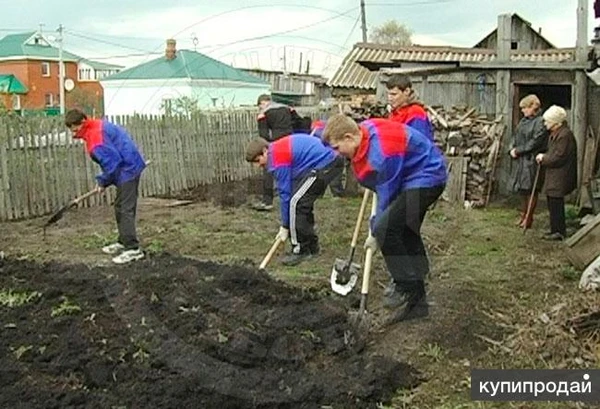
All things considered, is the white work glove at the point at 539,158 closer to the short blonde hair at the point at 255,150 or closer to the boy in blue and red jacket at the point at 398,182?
the short blonde hair at the point at 255,150

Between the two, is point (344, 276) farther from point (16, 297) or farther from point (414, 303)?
point (16, 297)

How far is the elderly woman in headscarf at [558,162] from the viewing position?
8.89 m

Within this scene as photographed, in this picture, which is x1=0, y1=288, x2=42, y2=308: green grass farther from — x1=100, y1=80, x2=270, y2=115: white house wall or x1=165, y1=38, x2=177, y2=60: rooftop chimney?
x1=100, y1=80, x2=270, y2=115: white house wall

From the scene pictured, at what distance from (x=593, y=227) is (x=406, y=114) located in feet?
6.24

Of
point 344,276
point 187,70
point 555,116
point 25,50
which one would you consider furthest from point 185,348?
point 25,50

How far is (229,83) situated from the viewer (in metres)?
25.4

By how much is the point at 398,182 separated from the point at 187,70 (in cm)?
1652

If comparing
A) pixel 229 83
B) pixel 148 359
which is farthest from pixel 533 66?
pixel 229 83

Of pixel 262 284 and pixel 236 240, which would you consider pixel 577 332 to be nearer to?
pixel 262 284

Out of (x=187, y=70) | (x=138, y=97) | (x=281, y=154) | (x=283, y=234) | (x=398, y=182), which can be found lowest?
(x=283, y=234)

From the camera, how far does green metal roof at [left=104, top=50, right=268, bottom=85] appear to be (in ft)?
70.7

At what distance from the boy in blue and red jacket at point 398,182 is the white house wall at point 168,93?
52.5 ft

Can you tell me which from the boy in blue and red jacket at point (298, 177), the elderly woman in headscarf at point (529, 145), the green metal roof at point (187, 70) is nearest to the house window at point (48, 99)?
the green metal roof at point (187, 70)

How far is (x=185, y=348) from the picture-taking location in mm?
5020
